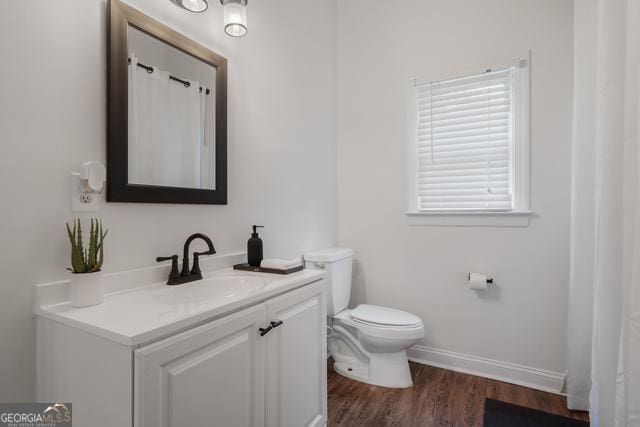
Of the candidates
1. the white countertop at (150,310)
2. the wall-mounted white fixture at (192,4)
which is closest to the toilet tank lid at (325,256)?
the white countertop at (150,310)

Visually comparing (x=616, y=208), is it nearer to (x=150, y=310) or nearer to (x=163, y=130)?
(x=150, y=310)

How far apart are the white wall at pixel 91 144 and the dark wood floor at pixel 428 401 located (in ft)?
3.04

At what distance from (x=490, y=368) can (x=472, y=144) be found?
1.49 meters

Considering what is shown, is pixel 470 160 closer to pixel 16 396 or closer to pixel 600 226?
pixel 600 226

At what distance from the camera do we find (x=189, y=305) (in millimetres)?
980

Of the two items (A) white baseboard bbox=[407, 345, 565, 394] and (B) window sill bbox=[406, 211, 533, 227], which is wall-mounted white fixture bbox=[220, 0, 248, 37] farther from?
(A) white baseboard bbox=[407, 345, 565, 394]

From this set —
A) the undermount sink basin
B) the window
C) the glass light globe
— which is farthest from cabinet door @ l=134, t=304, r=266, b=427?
the window

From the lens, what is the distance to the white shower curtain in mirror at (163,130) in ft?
4.02

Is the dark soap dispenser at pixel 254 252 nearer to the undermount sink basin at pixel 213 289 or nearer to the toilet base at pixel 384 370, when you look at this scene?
the undermount sink basin at pixel 213 289

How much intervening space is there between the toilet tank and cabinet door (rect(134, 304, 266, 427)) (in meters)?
1.01

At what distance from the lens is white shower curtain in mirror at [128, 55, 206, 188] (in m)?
1.22

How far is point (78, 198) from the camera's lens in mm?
1050

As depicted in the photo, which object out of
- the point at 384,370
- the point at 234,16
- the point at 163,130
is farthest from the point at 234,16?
the point at 384,370

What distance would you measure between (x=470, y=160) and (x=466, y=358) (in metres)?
1.35
